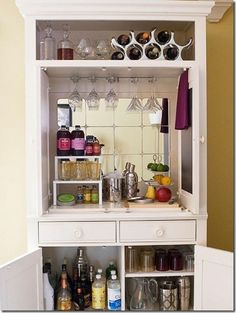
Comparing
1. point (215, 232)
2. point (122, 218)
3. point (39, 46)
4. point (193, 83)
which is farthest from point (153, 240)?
point (39, 46)

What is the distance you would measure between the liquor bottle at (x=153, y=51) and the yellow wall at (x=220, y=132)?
426mm

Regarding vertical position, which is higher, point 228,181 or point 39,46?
point 39,46

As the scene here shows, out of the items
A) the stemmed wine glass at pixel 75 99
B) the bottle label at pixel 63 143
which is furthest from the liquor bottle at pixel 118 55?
the bottle label at pixel 63 143

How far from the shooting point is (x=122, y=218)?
149 centimetres

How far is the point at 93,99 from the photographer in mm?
1754

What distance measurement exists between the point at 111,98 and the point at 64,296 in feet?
3.35

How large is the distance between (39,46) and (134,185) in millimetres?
848

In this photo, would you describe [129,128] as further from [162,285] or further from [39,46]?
[162,285]

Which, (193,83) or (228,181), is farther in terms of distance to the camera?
(228,181)

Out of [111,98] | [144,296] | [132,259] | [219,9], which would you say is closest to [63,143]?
[111,98]

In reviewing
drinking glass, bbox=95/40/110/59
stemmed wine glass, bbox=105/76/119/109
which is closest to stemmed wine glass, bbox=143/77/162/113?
stemmed wine glass, bbox=105/76/119/109

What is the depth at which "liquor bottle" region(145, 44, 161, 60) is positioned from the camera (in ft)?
5.20

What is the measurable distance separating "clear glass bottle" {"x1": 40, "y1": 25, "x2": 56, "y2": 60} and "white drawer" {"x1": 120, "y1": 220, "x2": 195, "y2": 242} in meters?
0.89

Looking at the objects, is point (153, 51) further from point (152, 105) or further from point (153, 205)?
point (153, 205)
